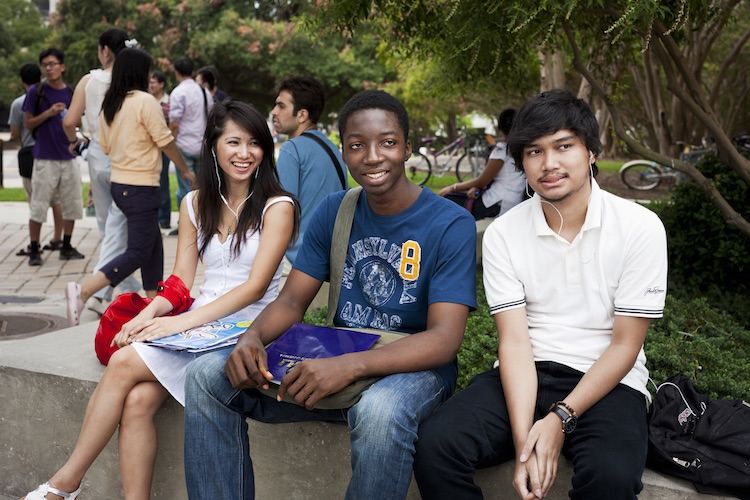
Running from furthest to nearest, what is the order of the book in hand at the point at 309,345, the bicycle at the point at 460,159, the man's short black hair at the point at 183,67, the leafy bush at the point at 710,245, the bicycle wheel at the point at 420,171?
1. the bicycle wheel at the point at 420,171
2. the bicycle at the point at 460,159
3. the man's short black hair at the point at 183,67
4. the leafy bush at the point at 710,245
5. the book in hand at the point at 309,345

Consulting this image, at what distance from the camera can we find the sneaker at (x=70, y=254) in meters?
8.07

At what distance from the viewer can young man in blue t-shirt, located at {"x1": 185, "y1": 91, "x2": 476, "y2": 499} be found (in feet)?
8.38

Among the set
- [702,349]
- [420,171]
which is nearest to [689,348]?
[702,349]

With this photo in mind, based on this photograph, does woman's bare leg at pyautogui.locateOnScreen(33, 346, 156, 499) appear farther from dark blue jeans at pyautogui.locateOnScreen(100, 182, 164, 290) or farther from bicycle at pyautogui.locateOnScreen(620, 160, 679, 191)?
bicycle at pyautogui.locateOnScreen(620, 160, 679, 191)

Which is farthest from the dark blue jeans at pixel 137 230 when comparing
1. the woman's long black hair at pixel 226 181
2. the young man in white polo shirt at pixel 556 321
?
the young man in white polo shirt at pixel 556 321

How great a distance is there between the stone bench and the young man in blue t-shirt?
221 mm

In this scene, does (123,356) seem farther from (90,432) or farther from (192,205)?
(192,205)

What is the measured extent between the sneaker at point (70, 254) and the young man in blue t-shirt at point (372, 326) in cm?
555

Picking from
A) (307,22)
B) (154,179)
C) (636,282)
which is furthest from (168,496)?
(307,22)

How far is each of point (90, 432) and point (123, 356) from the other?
303mm

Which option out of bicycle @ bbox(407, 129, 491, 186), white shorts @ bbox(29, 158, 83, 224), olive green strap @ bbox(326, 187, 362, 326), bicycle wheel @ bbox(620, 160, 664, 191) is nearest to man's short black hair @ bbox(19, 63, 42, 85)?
white shorts @ bbox(29, 158, 83, 224)

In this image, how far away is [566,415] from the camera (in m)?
2.49

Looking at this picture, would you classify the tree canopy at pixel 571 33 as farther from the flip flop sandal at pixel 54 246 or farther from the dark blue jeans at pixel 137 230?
the flip flop sandal at pixel 54 246

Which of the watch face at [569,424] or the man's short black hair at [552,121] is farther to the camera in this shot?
the man's short black hair at [552,121]
